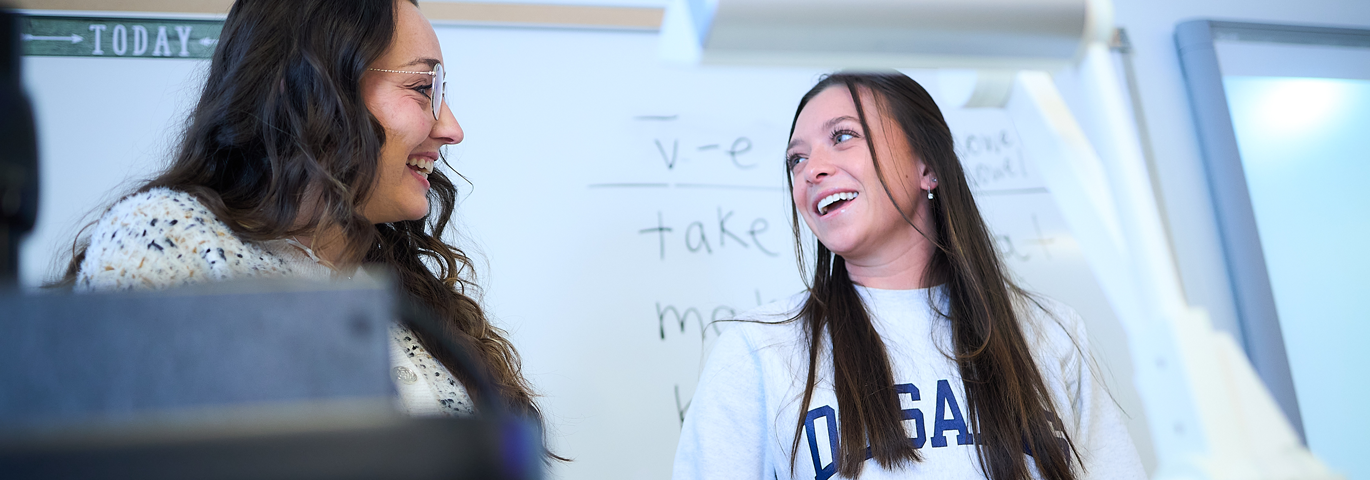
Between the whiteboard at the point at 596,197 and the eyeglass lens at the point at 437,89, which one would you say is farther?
the whiteboard at the point at 596,197

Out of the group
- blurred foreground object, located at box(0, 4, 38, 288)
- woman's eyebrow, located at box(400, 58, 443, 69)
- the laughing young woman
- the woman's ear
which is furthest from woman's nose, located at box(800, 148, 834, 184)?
blurred foreground object, located at box(0, 4, 38, 288)

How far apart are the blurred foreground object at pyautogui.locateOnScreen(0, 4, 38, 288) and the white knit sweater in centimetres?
6

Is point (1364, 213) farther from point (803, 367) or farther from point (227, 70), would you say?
point (227, 70)

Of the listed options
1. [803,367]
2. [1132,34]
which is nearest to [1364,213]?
[1132,34]

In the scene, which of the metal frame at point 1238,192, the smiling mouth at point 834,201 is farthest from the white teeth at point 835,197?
the metal frame at point 1238,192

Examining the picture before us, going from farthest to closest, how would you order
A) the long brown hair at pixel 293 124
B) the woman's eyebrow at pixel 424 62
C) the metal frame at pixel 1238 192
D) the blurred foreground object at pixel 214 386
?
the metal frame at pixel 1238 192, the woman's eyebrow at pixel 424 62, the long brown hair at pixel 293 124, the blurred foreground object at pixel 214 386

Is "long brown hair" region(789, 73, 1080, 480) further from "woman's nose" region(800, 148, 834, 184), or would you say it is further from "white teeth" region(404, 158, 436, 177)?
"white teeth" region(404, 158, 436, 177)

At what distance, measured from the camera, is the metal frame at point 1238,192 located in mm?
1552

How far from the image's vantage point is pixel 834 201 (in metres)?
1.10

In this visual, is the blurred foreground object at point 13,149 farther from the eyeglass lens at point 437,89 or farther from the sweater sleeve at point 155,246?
the eyeglass lens at point 437,89

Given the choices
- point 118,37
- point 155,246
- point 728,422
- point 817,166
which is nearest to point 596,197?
Result: point 817,166

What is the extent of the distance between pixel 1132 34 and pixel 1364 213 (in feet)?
1.99

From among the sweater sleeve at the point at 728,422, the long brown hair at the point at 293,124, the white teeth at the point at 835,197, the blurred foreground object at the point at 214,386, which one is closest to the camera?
the blurred foreground object at the point at 214,386

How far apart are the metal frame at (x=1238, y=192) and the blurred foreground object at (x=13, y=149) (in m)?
1.81
